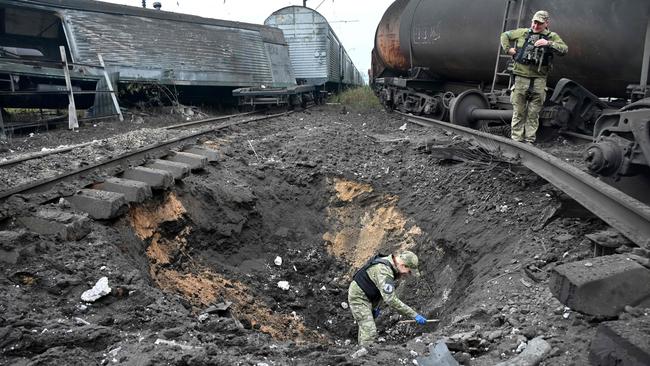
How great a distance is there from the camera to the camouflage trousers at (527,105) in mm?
6680

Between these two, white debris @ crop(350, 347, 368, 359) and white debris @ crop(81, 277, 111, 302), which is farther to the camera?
white debris @ crop(81, 277, 111, 302)

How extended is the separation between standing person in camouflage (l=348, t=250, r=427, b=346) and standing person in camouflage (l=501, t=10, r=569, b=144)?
10.5 ft

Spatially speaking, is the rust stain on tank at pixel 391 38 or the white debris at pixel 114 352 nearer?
the white debris at pixel 114 352

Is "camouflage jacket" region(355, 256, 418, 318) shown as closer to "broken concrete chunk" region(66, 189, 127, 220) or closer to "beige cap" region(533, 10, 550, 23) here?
"broken concrete chunk" region(66, 189, 127, 220)

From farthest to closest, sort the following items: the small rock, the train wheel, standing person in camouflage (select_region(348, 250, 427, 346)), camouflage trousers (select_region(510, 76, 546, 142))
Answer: the train wheel, camouflage trousers (select_region(510, 76, 546, 142)), standing person in camouflage (select_region(348, 250, 427, 346)), the small rock

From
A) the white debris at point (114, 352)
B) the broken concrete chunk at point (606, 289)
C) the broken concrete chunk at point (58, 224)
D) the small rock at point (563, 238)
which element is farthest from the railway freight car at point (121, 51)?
the broken concrete chunk at point (606, 289)

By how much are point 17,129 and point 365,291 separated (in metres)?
8.89

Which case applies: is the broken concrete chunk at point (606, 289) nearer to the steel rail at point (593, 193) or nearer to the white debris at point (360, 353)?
the steel rail at point (593, 193)

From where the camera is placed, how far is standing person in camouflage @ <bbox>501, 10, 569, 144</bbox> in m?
6.32

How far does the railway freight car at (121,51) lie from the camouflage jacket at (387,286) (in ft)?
29.3

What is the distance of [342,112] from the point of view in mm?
16531

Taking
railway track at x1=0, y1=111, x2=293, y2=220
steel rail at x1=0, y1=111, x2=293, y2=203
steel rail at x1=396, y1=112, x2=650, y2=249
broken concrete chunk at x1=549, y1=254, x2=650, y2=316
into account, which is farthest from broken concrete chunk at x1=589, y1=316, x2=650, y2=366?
steel rail at x1=0, y1=111, x2=293, y2=203

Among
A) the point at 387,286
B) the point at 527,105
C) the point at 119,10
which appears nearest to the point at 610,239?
the point at 387,286

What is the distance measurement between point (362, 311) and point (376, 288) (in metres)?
0.26
